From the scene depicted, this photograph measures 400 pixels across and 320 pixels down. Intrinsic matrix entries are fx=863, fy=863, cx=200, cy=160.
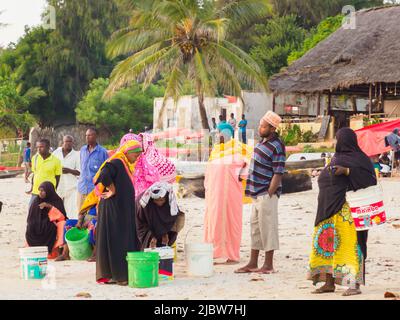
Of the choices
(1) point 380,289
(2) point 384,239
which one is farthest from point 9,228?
(1) point 380,289

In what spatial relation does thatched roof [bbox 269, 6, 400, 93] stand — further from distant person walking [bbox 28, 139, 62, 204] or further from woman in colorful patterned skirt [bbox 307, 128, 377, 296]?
woman in colorful patterned skirt [bbox 307, 128, 377, 296]

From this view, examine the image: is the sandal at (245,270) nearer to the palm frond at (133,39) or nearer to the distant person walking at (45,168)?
the distant person walking at (45,168)

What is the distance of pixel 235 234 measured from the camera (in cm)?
1030

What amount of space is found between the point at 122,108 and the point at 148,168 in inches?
1344

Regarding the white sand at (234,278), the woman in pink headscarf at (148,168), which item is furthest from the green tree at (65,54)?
the woman in pink headscarf at (148,168)

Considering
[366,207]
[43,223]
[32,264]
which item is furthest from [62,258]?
[366,207]

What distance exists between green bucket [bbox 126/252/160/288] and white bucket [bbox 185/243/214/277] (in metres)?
0.85

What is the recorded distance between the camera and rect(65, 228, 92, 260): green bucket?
32.7 feet

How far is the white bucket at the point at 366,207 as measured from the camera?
7664mm

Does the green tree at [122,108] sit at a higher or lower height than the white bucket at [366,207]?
higher

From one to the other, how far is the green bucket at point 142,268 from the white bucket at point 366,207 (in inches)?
75.8

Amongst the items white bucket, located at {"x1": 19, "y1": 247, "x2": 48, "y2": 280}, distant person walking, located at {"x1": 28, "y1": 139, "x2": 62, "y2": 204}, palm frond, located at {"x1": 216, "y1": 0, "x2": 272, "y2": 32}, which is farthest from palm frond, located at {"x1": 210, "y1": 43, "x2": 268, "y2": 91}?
white bucket, located at {"x1": 19, "y1": 247, "x2": 48, "y2": 280}

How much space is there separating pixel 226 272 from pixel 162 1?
16.8 meters

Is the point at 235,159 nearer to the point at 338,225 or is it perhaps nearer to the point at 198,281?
the point at 198,281
